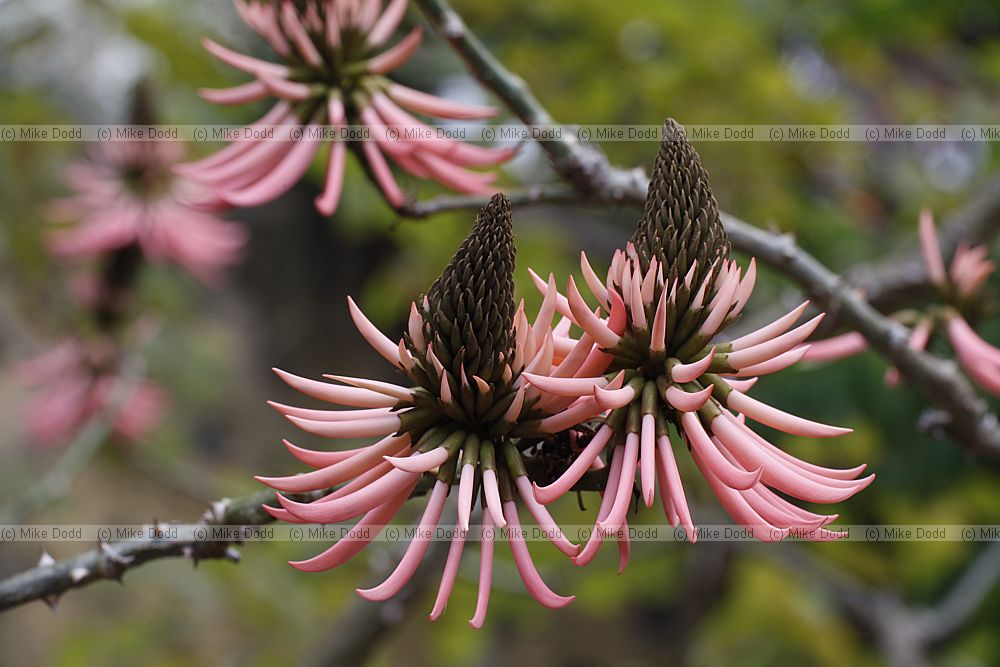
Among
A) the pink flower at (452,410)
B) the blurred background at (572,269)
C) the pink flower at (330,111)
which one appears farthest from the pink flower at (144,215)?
the pink flower at (452,410)

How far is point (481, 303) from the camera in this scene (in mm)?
603

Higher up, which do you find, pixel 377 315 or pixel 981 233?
pixel 377 315

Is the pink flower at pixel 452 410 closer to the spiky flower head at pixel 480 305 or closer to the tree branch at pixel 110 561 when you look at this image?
the spiky flower head at pixel 480 305

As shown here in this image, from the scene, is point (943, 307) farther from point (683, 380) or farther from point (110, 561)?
point (110, 561)

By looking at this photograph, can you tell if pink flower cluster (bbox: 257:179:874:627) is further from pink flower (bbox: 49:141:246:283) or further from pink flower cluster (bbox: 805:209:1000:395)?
pink flower (bbox: 49:141:246:283)

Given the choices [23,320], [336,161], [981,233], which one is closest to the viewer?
[336,161]

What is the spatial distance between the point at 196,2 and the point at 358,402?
275cm

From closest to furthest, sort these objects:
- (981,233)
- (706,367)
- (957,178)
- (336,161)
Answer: (706,367) → (336,161) → (981,233) → (957,178)

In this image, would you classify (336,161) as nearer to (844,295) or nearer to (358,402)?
(358,402)

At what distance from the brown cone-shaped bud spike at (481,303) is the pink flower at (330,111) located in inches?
12.9

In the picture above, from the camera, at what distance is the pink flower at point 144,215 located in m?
2.02

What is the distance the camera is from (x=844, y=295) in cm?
107

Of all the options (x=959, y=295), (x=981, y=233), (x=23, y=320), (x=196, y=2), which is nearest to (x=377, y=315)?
(x=196, y=2)

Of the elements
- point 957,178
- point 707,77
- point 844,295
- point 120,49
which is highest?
point 120,49
